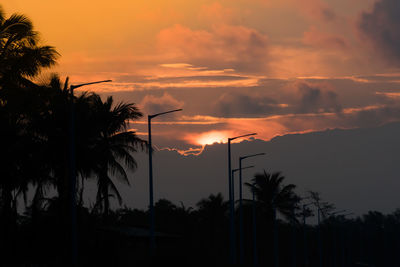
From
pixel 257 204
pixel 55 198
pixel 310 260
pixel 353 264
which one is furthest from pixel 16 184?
pixel 353 264

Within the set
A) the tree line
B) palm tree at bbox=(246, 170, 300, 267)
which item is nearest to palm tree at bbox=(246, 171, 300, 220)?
palm tree at bbox=(246, 170, 300, 267)

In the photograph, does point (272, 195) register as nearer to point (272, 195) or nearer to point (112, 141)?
point (272, 195)

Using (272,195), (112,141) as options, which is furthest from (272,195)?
(112,141)

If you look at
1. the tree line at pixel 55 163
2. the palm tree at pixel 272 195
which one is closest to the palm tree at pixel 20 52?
the tree line at pixel 55 163

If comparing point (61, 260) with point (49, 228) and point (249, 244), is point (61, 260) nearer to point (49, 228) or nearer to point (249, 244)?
point (49, 228)

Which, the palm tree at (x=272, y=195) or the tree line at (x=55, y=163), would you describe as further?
the palm tree at (x=272, y=195)

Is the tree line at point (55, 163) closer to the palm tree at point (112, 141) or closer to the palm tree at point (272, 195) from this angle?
the palm tree at point (112, 141)

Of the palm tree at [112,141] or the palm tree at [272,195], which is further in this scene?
the palm tree at [272,195]

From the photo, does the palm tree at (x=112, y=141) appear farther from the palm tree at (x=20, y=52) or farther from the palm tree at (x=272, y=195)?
the palm tree at (x=272, y=195)

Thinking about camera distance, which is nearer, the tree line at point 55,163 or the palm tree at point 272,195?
the tree line at point 55,163

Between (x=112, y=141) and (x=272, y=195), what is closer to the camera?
(x=112, y=141)

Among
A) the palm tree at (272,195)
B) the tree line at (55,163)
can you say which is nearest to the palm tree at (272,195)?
the palm tree at (272,195)

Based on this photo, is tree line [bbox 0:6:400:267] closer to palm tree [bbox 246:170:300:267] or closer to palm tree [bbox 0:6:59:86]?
palm tree [bbox 0:6:59:86]

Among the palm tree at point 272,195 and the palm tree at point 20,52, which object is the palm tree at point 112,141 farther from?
the palm tree at point 272,195
